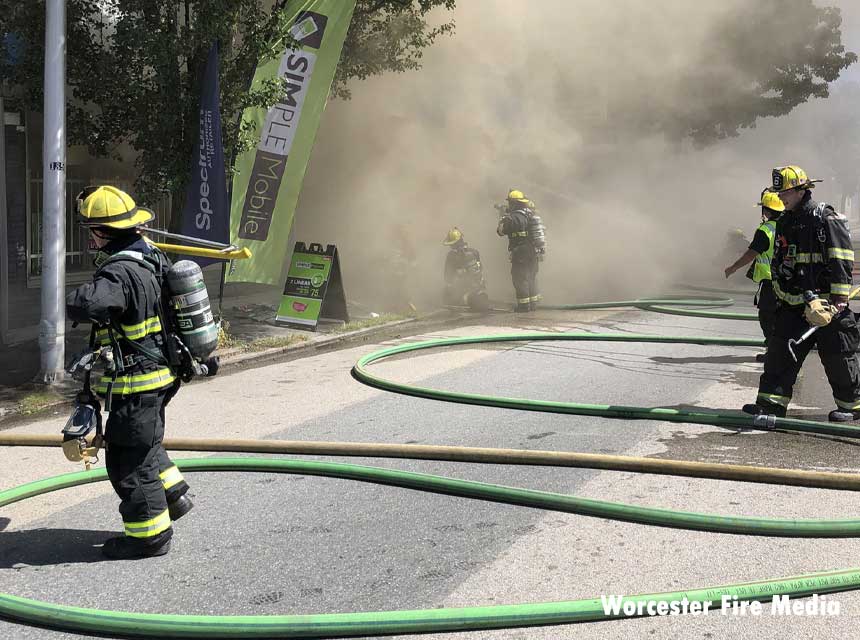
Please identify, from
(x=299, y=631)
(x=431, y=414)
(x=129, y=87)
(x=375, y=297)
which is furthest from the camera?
(x=375, y=297)

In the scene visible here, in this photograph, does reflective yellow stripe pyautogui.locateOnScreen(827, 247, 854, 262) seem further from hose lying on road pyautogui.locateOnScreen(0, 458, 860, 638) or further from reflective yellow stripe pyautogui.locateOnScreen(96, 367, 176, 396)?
reflective yellow stripe pyautogui.locateOnScreen(96, 367, 176, 396)

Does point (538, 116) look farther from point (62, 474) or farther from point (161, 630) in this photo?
point (161, 630)

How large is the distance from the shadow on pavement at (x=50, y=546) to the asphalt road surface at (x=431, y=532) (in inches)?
0.5

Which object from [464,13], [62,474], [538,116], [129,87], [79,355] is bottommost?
[62,474]

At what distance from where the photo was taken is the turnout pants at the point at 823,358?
6.59 meters

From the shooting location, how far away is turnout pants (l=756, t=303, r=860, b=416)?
6.59m

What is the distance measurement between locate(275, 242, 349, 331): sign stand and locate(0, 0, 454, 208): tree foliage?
192 cm

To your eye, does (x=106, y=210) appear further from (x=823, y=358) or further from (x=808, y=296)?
(x=823, y=358)

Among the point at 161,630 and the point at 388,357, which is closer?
the point at 161,630

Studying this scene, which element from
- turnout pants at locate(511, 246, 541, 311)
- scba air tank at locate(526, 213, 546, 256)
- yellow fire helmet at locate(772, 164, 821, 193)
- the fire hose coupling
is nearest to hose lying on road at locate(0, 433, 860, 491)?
the fire hose coupling

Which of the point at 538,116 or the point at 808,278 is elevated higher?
the point at 538,116

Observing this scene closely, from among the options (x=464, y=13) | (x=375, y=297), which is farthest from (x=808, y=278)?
(x=464, y=13)

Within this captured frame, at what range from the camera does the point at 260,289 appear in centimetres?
1614

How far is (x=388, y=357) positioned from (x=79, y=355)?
585cm
